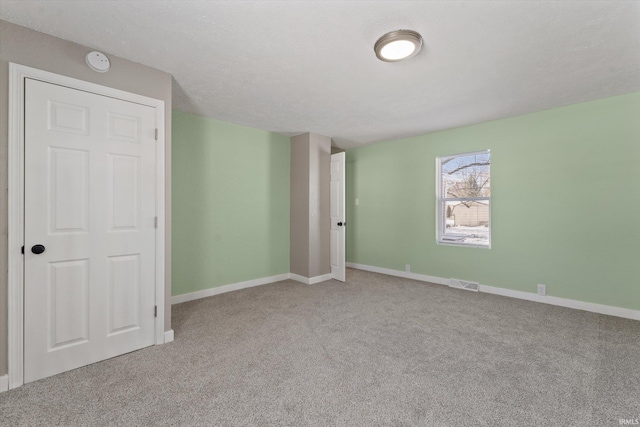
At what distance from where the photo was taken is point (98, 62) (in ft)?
7.36

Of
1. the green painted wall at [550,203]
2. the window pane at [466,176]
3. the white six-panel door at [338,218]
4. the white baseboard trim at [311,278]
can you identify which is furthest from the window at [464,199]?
the white baseboard trim at [311,278]

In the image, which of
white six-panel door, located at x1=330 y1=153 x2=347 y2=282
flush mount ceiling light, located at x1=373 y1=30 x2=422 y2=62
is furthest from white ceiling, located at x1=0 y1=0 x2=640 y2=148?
white six-panel door, located at x1=330 y1=153 x2=347 y2=282

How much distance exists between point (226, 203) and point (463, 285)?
3818 mm

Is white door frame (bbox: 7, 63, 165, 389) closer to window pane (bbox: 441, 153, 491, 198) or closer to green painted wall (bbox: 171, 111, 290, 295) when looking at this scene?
green painted wall (bbox: 171, 111, 290, 295)

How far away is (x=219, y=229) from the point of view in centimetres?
417

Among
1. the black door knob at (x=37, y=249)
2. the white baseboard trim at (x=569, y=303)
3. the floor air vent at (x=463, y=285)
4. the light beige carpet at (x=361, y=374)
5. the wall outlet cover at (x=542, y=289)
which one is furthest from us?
the floor air vent at (x=463, y=285)

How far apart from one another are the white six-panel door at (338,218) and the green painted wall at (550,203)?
3.81 feet

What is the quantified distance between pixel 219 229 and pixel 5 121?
2.51 m

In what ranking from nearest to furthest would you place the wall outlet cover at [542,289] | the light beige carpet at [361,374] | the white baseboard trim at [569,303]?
1. the light beige carpet at [361,374]
2. the white baseboard trim at [569,303]
3. the wall outlet cover at [542,289]

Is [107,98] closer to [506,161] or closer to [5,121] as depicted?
[5,121]

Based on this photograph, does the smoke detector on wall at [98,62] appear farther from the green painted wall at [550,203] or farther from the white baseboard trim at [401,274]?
the white baseboard trim at [401,274]

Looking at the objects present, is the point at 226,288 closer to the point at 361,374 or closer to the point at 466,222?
the point at 361,374

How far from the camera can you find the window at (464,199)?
13.9 ft

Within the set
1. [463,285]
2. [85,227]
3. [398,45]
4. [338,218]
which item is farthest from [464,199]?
[85,227]
